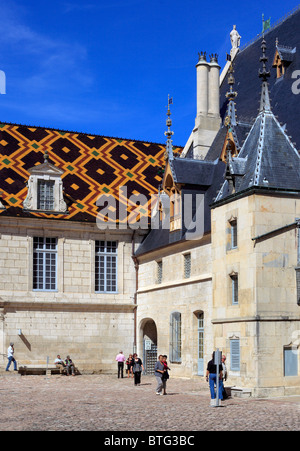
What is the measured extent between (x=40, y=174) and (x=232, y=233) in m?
10.9

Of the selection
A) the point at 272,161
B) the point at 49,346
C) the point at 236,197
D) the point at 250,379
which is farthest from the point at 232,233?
the point at 49,346

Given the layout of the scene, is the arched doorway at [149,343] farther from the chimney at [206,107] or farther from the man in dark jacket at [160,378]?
the man in dark jacket at [160,378]

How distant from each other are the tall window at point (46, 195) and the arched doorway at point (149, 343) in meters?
5.74

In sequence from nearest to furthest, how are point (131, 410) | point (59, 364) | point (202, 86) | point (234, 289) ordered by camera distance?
point (131, 410), point (234, 289), point (59, 364), point (202, 86)

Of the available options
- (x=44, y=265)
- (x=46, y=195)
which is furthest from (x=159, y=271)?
(x=46, y=195)

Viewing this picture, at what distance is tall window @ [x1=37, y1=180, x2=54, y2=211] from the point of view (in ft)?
90.4

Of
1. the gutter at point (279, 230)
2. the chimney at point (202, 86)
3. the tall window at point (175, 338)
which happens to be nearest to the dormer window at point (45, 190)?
the chimney at point (202, 86)

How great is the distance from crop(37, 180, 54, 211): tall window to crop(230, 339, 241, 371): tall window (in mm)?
11491

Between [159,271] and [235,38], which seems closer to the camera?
[159,271]

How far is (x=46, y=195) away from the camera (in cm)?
2777

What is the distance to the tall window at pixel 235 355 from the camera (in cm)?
1817

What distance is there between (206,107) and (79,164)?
19.0 feet

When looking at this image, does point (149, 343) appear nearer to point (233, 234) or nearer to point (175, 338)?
point (175, 338)

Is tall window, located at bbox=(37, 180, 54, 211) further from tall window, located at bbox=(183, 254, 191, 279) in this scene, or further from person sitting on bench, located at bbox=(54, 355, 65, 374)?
tall window, located at bbox=(183, 254, 191, 279)
